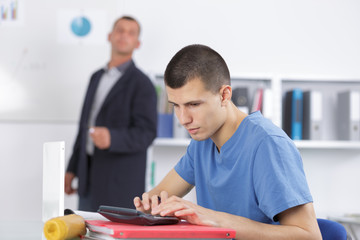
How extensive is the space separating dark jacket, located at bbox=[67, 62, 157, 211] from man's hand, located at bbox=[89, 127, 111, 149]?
0.36ft

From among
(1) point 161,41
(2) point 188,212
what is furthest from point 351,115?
(2) point 188,212

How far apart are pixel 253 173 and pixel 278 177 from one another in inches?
4.6

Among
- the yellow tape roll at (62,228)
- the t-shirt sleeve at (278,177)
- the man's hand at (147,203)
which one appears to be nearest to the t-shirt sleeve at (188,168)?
the man's hand at (147,203)

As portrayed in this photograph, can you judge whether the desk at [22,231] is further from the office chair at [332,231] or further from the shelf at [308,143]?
the shelf at [308,143]

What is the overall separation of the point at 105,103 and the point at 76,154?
0.37 metres

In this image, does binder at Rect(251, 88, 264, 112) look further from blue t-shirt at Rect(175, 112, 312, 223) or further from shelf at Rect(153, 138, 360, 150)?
blue t-shirt at Rect(175, 112, 312, 223)

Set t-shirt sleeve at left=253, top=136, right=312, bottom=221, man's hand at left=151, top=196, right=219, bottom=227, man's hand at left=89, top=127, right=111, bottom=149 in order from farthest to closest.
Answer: man's hand at left=89, top=127, right=111, bottom=149
t-shirt sleeve at left=253, top=136, right=312, bottom=221
man's hand at left=151, top=196, right=219, bottom=227

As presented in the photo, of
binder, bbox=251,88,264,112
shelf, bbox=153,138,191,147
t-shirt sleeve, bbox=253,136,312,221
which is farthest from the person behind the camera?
binder, bbox=251,88,264,112

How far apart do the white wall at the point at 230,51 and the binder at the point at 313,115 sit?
0.95 feet

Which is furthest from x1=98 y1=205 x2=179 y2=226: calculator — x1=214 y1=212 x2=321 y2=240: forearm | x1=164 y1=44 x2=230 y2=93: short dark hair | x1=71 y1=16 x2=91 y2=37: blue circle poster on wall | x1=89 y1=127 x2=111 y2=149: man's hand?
x1=71 y1=16 x2=91 y2=37: blue circle poster on wall

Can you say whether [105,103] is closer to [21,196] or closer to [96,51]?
[96,51]

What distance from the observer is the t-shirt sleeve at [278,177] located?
1.09 metres

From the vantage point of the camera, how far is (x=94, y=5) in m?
3.26

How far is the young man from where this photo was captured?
1.05 m
